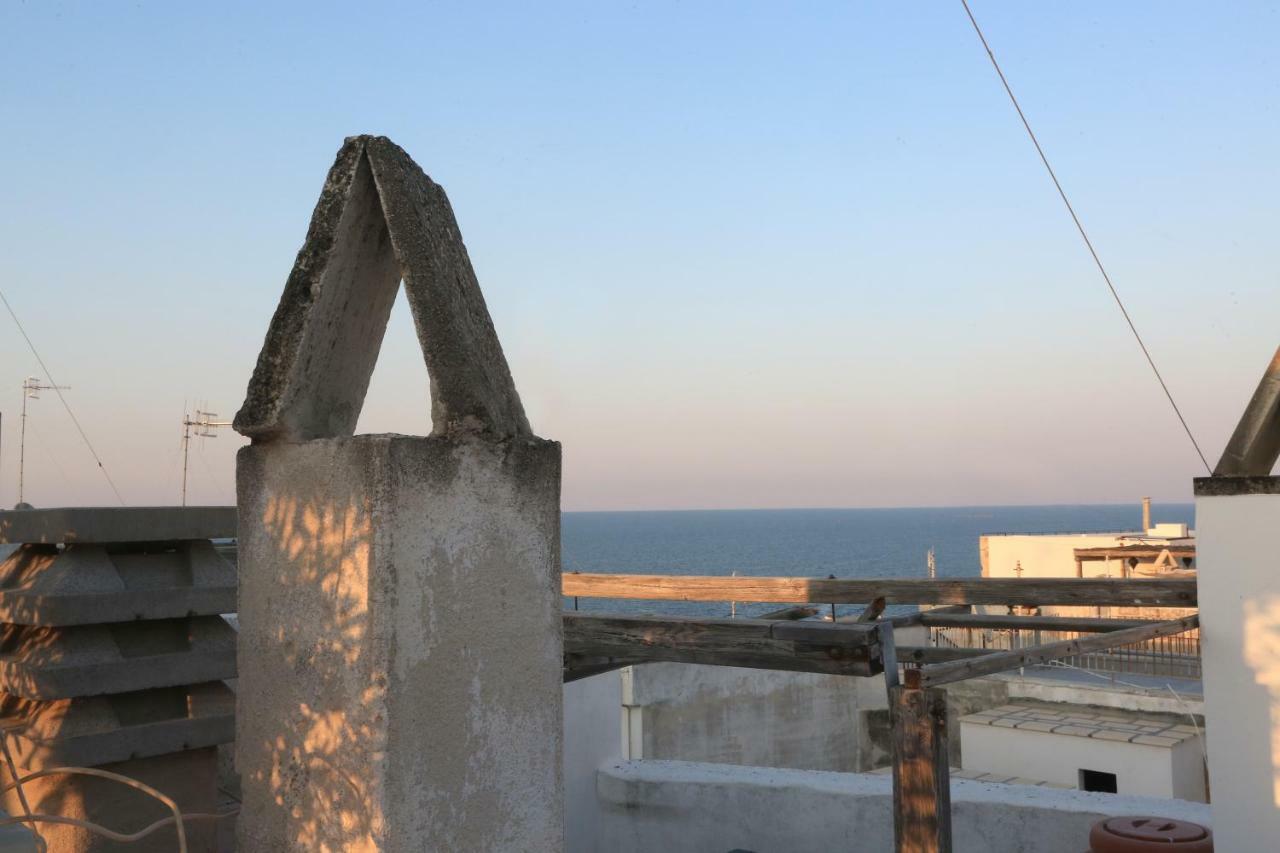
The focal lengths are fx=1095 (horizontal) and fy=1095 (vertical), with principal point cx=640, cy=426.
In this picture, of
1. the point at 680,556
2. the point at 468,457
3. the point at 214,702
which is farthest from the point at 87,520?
the point at 680,556

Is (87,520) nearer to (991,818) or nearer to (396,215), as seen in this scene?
(396,215)

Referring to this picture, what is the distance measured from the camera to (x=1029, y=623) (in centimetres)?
657

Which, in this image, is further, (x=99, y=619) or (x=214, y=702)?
(x=214, y=702)

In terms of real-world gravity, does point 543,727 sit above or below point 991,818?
above

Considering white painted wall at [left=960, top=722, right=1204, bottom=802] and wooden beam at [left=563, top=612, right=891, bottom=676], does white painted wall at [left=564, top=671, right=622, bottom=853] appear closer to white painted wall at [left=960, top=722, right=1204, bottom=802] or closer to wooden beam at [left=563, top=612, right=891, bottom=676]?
wooden beam at [left=563, top=612, right=891, bottom=676]

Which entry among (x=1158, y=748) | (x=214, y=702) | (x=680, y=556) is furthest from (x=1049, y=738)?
(x=680, y=556)

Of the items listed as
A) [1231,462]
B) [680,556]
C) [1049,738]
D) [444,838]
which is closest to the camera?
[444,838]

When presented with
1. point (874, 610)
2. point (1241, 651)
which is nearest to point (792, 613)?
point (874, 610)

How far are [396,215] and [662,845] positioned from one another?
6.56m

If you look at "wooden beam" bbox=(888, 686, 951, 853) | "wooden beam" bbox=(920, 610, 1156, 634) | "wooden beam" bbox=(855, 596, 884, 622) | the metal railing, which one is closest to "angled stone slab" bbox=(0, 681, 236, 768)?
"wooden beam" bbox=(888, 686, 951, 853)

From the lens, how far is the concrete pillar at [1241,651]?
5984 mm

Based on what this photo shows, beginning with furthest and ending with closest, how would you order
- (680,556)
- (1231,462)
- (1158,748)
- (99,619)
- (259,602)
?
1. (680,556)
2. (1158,748)
3. (1231,462)
4. (99,619)
5. (259,602)

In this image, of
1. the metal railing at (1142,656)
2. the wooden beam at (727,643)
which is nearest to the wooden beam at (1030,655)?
the wooden beam at (727,643)

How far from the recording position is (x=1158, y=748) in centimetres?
1853
